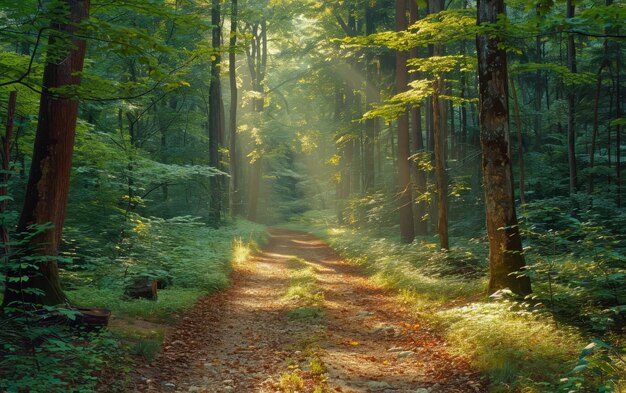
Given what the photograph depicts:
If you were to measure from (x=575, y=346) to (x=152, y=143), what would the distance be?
23099mm

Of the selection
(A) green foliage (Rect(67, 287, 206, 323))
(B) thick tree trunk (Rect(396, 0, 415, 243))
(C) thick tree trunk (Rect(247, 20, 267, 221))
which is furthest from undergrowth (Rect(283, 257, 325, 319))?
(C) thick tree trunk (Rect(247, 20, 267, 221))

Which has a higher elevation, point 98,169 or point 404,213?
point 98,169

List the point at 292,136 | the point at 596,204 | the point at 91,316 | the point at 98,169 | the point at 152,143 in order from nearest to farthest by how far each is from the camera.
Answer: the point at 91,316
the point at 98,169
the point at 596,204
the point at 152,143
the point at 292,136

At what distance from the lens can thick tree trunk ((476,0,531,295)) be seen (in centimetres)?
766

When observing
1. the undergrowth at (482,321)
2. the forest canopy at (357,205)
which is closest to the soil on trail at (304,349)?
the undergrowth at (482,321)

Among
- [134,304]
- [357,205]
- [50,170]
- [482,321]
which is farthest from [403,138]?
[50,170]

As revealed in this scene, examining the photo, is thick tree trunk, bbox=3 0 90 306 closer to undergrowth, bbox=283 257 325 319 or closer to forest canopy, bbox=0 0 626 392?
forest canopy, bbox=0 0 626 392

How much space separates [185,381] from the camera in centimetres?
588

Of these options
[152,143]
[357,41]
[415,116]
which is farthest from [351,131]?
[357,41]

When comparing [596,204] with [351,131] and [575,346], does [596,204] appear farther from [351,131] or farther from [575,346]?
[351,131]

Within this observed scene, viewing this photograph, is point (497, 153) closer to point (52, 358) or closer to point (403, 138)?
point (52, 358)

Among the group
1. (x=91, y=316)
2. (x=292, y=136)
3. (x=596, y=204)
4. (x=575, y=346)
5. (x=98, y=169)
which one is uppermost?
(x=292, y=136)

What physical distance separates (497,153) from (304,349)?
4.44 m

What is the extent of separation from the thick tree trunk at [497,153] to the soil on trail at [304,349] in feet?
5.88
